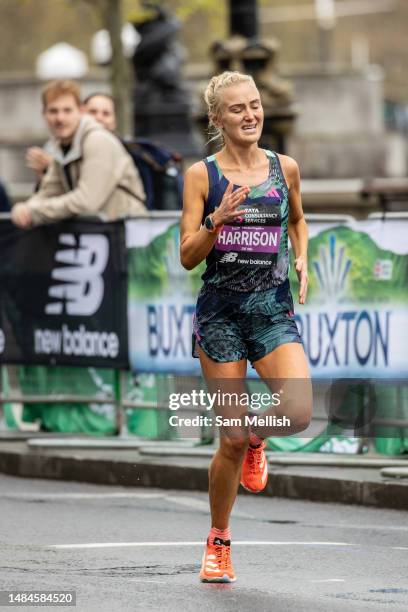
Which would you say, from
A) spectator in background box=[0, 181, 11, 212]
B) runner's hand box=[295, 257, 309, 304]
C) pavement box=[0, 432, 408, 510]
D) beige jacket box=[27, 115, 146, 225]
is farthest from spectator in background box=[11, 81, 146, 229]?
runner's hand box=[295, 257, 309, 304]

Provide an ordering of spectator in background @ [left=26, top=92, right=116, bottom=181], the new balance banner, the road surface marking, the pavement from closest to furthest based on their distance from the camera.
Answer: the road surface marking, the pavement, the new balance banner, spectator in background @ [left=26, top=92, right=116, bottom=181]

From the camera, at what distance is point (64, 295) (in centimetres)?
1184

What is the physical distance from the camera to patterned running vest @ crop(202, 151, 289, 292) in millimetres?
7051

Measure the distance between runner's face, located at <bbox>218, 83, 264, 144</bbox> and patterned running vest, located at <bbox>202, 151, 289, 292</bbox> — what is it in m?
0.16

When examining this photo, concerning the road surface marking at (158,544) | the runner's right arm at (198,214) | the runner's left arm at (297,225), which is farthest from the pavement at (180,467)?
the runner's right arm at (198,214)

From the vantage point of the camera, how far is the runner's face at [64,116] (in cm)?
1163

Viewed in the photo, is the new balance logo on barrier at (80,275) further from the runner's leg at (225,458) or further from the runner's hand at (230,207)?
the runner's hand at (230,207)

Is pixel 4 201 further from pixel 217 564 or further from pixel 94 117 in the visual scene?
pixel 217 564

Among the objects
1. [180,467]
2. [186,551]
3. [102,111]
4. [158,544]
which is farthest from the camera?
[102,111]

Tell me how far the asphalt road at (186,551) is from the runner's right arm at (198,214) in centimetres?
126

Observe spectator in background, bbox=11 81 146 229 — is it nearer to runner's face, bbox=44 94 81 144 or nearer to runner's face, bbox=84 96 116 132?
runner's face, bbox=44 94 81 144

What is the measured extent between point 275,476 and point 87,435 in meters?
1.90

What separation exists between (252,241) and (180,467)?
149 inches

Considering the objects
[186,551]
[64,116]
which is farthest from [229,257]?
[64,116]
